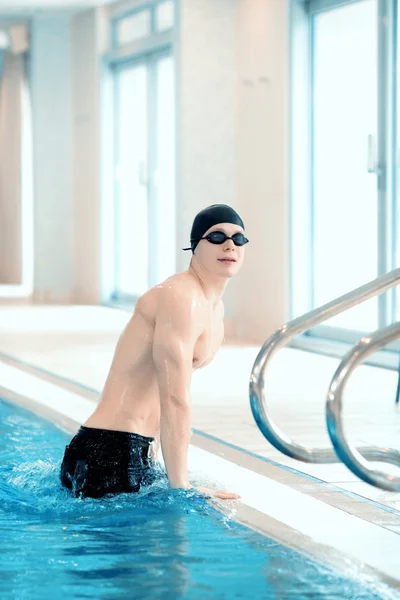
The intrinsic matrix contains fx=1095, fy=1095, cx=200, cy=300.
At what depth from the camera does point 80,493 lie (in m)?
3.55

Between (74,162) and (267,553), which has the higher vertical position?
(74,162)

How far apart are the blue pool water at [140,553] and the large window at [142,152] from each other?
883 cm

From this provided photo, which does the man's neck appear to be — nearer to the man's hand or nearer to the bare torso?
the bare torso

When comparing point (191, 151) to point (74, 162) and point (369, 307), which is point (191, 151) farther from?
point (74, 162)

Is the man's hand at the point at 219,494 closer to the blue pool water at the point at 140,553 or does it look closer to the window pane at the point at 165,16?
the blue pool water at the point at 140,553

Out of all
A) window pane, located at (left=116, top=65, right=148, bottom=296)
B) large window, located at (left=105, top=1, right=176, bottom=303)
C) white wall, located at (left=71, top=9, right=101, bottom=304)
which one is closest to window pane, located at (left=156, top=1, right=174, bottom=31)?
large window, located at (left=105, top=1, right=176, bottom=303)

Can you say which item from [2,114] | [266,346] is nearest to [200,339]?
[266,346]

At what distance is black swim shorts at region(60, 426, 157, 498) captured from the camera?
11.5 feet

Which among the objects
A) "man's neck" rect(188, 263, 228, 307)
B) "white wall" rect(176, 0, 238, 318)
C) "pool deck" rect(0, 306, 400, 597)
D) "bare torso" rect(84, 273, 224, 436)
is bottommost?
"pool deck" rect(0, 306, 400, 597)

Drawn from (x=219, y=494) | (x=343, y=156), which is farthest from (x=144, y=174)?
(x=219, y=494)

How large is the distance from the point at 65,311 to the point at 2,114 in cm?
717

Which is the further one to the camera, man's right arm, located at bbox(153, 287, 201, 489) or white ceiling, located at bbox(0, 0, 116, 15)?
white ceiling, located at bbox(0, 0, 116, 15)

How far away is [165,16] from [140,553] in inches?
403

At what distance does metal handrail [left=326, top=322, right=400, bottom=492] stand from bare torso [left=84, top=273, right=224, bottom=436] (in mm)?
985
